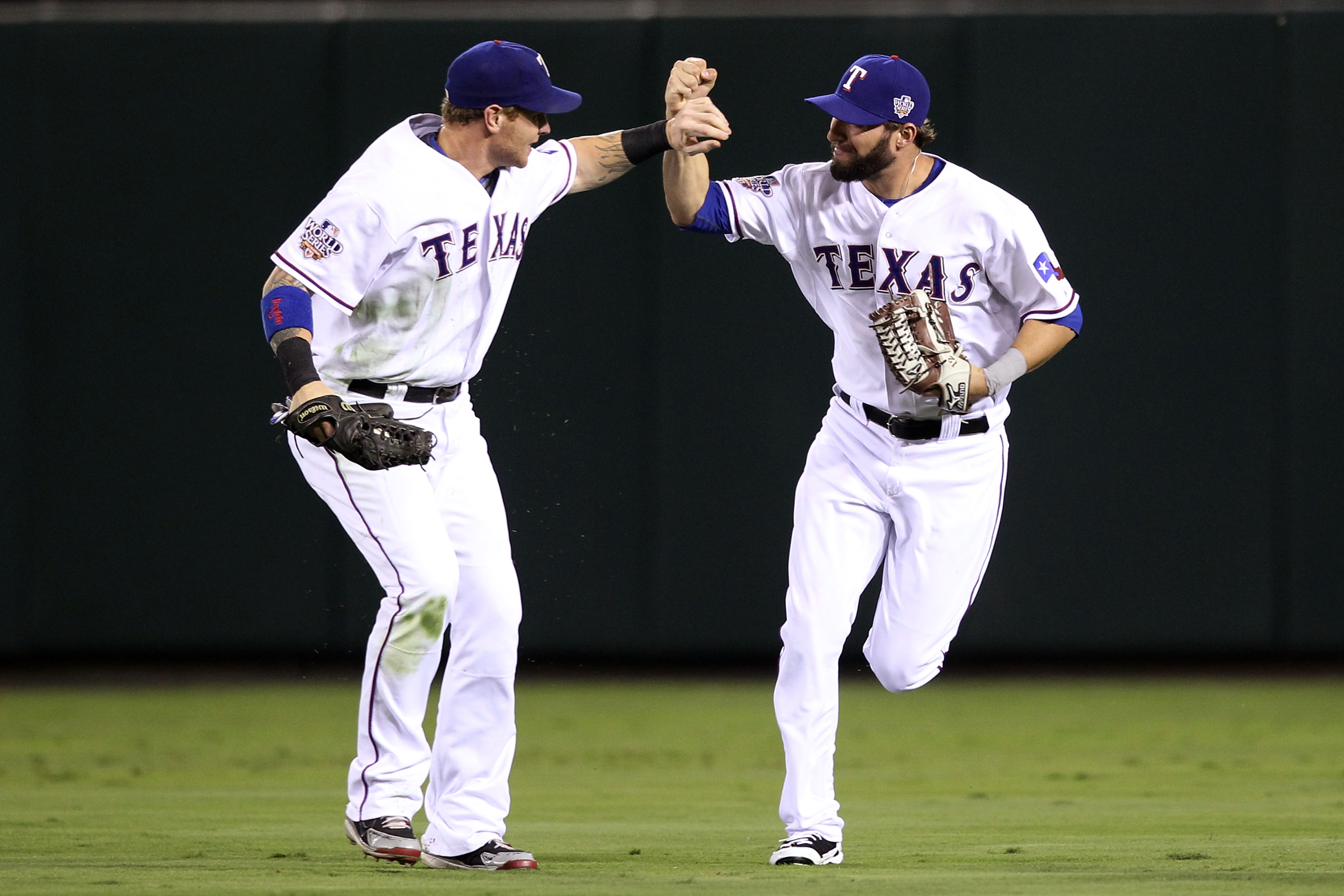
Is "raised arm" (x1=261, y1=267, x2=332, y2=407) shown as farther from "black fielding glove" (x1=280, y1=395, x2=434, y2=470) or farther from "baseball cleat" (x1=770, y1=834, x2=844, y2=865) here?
"baseball cleat" (x1=770, y1=834, x2=844, y2=865)

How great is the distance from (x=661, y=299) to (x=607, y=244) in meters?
0.37

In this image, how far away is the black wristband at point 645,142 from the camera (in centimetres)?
438

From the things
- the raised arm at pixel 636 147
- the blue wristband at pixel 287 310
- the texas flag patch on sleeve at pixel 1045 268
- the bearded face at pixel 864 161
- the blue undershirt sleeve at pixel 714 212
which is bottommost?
the blue wristband at pixel 287 310

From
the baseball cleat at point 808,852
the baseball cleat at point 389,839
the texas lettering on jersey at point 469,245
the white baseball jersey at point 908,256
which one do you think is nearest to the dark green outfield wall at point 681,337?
the white baseball jersey at point 908,256

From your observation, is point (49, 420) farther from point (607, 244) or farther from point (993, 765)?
point (993, 765)

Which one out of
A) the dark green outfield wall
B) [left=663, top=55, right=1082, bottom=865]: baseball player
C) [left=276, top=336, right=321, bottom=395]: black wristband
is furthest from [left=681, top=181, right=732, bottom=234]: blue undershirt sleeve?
the dark green outfield wall

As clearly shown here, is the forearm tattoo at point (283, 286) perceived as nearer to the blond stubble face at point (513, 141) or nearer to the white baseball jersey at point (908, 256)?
the blond stubble face at point (513, 141)

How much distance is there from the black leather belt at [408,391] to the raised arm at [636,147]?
76 centimetres

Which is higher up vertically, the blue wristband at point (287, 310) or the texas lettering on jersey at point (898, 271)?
the texas lettering on jersey at point (898, 271)

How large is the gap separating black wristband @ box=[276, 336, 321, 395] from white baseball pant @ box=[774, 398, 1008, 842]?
1234 millimetres

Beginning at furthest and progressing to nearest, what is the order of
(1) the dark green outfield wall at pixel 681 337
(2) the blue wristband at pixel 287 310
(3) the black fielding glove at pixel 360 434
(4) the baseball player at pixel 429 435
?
(1) the dark green outfield wall at pixel 681 337 < (4) the baseball player at pixel 429 435 < (2) the blue wristband at pixel 287 310 < (3) the black fielding glove at pixel 360 434

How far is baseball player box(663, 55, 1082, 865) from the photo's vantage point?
397cm

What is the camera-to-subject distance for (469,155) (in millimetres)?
3928

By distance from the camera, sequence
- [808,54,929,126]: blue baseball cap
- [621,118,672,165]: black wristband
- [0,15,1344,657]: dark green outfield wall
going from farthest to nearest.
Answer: [0,15,1344,657]: dark green outfield wall → [621,118,672,165]: black wristband → [808,54,929,126]: blue baseball cap
